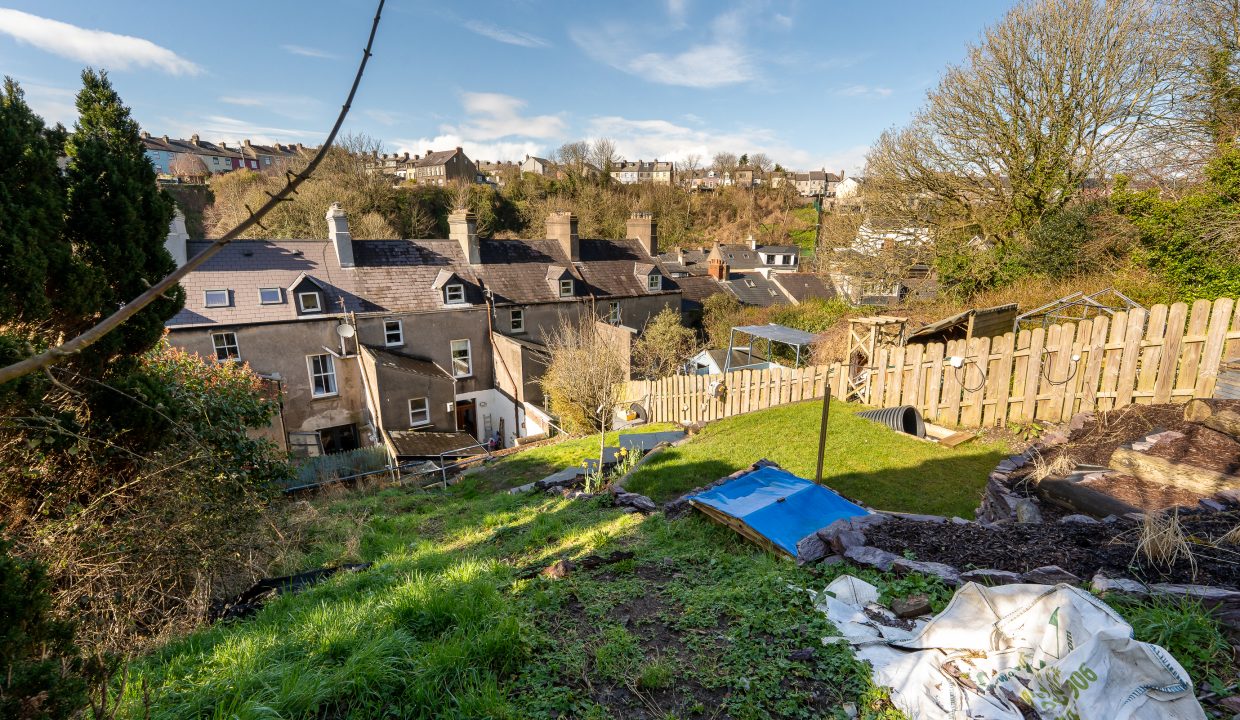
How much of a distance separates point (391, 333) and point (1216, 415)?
23869 mm

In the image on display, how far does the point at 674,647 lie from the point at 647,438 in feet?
30.7

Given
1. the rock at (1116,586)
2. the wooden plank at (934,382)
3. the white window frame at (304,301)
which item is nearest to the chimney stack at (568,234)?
the white window frame at (304,301)

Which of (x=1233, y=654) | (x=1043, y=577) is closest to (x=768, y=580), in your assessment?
Result: (x=1043, y=577)

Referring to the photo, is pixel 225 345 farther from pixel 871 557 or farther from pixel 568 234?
pixel 871 557

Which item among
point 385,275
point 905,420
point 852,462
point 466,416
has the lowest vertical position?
point 466,416

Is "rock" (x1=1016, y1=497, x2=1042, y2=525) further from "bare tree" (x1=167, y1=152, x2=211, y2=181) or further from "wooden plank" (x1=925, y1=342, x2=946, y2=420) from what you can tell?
"bare tree" (x1=167, y1=152, x2=211, y2=181)

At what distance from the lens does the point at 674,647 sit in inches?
160

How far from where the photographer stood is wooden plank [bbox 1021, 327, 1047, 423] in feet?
31.5

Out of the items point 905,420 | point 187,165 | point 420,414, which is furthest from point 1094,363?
point 187,165

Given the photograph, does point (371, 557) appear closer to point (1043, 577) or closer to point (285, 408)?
point (1043, 577)

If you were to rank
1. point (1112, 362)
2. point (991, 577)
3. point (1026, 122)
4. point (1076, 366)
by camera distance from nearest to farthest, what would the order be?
1. point (991, 577)
2. point (1112, 362)
3. point (1076, 366)
4. point (1026, 122)

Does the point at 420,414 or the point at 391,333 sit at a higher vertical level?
the point at 391,333

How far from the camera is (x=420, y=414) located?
71.8 feet

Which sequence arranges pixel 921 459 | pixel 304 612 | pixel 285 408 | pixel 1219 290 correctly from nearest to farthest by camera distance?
pixel 304 612, pixel 921 459, pixel 1219 290, pixel 285 408
